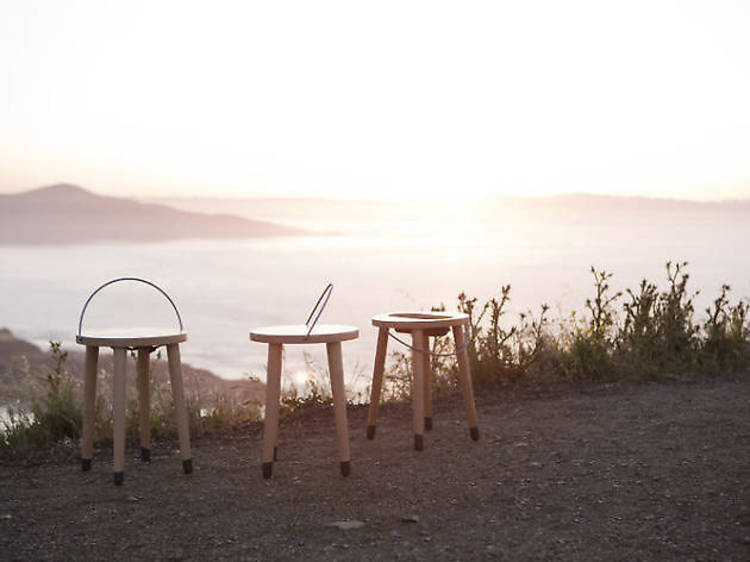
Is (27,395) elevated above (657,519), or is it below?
above

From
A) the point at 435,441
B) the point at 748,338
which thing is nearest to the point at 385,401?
the point at 435,441

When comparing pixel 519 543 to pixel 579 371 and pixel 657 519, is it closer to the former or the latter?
pixel 657 519

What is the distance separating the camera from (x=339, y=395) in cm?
442

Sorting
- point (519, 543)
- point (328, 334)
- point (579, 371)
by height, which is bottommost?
point (519, 543)

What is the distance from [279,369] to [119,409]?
2.80 ft

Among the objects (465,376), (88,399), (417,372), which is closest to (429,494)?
(417,372)

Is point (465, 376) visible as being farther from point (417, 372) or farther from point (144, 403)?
point (144, 403)

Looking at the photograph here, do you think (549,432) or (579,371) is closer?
(549,432)

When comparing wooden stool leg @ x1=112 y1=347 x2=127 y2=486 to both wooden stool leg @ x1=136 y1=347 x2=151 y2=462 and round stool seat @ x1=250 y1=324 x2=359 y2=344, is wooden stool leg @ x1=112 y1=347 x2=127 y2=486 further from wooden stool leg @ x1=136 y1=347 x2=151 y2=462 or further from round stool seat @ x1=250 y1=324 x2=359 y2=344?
round stool seat @ x1=250 y1=324 x2=359 y2=344

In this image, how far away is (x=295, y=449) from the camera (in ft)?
16.9

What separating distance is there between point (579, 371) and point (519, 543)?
139 inches

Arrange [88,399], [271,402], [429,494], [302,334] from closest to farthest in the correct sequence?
[429,494] → [302,334] → [271,402] → [88,399]

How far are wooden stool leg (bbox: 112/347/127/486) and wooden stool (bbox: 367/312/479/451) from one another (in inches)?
55.0

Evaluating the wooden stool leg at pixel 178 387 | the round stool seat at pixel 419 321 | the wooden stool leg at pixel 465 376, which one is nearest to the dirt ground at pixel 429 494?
the wooden stool leg at pixel 465 376
